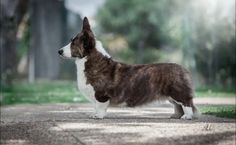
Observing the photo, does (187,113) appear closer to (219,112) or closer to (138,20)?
(219,112)

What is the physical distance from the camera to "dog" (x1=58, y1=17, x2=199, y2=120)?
31.7ft

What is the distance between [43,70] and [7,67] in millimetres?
2885

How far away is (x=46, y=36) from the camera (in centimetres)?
2834

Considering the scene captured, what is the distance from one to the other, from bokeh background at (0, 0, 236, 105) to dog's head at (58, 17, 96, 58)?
22.4 ft

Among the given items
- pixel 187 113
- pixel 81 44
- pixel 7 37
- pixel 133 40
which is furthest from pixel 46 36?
pixel 187 113

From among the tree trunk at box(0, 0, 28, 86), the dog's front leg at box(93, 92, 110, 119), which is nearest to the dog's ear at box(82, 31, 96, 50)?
the dog's front leg at box(93, 92, 110, 119)

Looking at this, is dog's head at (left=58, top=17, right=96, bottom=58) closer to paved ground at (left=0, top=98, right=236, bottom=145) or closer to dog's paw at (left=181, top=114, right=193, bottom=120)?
paved ground at (left=0, top=98, right=236, bottom=145)

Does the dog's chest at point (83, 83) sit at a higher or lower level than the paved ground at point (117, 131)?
higher

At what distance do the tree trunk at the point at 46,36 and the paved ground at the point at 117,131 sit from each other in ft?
58.1

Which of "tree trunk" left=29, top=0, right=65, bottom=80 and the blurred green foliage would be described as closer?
the blurred green foliage

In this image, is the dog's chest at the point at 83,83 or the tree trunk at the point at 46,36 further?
the tree trunk at the point at 46,36

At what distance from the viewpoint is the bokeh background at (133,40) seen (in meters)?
24.4

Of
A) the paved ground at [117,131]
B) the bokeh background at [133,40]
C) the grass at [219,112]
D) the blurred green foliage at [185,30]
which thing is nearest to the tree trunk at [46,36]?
the bokeh background at [133,40]

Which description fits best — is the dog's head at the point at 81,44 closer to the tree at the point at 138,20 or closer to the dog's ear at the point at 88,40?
the dog's ear at the point at 88,40
